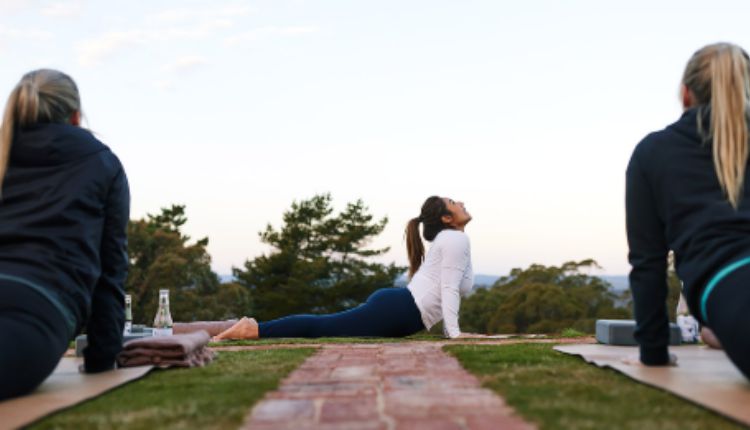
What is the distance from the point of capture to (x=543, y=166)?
951 inches

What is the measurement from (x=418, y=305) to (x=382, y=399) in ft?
12.4

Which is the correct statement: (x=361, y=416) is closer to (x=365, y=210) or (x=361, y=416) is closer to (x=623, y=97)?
(x=623, y=97)

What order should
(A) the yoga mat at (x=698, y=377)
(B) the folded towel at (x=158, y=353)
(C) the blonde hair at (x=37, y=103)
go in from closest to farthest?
1. (A) the yoga mat at (x=698, y=377)
2. (C) the blonde hair at (x=37, y=103)
3. (B) the folded towel at (x=158, y=353)

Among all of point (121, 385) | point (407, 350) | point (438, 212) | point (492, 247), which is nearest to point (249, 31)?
point (492, 247)

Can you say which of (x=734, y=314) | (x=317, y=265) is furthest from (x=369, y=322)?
(x=317, y=265)

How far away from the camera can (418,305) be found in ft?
22.6

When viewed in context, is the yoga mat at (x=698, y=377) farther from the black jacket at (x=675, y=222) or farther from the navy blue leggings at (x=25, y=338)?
the navy blue leggings at (x=25, y=338)

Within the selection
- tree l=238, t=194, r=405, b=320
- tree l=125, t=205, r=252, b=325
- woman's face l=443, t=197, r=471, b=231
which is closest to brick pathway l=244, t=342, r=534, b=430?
woman's face l=443, t=197, r=471, b=231

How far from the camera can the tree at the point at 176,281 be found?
30.1 metres

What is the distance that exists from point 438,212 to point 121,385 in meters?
3.87

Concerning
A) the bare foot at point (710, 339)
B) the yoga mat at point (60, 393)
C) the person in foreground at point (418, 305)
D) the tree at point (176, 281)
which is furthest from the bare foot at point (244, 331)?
the tree at point (176, 281)

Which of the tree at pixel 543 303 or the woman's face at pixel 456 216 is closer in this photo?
the woman's face at pixel 456 216

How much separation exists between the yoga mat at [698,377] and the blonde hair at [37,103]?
2.72 meters

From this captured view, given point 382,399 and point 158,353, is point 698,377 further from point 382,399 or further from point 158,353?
point 158,353
